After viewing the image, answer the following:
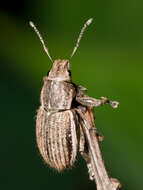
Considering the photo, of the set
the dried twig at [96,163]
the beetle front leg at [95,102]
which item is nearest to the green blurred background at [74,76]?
the beetle front leg at [95,102]

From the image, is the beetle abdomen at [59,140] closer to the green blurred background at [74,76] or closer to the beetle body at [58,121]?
the beetle body at [58,121]

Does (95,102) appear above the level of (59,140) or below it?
above

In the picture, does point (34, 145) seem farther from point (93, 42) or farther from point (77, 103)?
point (93, 42)

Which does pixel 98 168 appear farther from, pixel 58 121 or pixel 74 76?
pixel 74 76

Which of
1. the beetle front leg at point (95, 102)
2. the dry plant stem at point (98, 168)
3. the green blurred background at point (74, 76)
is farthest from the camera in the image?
the green blurred background at point (74, 76)

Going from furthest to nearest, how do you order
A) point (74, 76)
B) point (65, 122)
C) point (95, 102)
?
point (74, 76), point (65, 122), point (95, 102)

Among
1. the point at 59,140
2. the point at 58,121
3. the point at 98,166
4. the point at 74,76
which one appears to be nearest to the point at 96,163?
the point at 98,166
